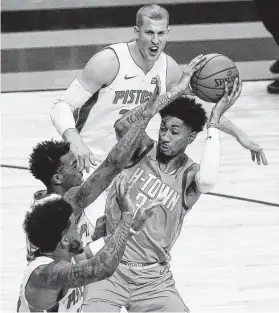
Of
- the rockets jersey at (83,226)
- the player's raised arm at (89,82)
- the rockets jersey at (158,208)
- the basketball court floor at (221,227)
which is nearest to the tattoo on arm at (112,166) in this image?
the rockets jersey at (83,226)

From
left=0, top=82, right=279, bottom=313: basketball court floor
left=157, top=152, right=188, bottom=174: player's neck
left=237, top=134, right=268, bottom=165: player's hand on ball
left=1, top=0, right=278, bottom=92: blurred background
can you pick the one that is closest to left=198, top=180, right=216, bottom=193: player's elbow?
left=157, top=152, right=188, bottom=174: player's neck

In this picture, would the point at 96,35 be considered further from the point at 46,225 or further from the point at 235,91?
the point at 46,225

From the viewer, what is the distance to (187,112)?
17.0ft

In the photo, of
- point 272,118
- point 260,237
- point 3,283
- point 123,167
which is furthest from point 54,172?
point 272,118

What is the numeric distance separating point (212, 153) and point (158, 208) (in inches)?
15.0

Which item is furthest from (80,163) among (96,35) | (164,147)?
(96,35)

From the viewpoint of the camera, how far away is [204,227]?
24.3ft

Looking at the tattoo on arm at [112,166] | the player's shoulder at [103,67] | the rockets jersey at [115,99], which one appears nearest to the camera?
the tattoo on arm at [112,166]

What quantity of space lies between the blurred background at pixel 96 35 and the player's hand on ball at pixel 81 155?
542cm

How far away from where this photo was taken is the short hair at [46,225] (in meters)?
4.09

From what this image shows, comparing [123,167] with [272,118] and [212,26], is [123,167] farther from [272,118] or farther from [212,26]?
[212,26]

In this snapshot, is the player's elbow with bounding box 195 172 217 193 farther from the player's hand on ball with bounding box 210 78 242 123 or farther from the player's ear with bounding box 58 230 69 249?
the player's ear with bounding box 58 230 69 249

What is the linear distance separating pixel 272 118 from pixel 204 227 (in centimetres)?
266

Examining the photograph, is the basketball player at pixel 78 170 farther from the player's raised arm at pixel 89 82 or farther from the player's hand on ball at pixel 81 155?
the player's raised arm at pixel 89 82
